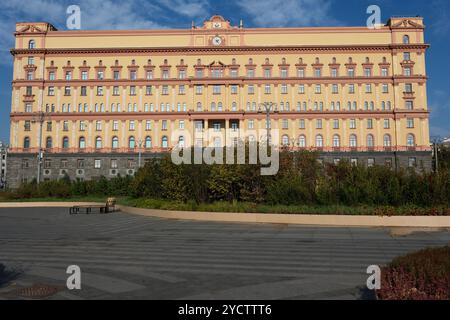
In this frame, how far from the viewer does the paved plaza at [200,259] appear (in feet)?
25.6

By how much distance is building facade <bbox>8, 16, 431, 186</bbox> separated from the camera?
209 ft

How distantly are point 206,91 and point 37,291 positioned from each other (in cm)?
5953

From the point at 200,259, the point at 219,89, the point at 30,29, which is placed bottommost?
the point at 200,259

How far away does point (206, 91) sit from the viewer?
6538 cm

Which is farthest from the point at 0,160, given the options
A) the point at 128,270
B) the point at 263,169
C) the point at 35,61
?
the point at 128,270

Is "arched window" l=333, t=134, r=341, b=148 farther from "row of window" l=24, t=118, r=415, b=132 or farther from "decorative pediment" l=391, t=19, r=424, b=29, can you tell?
"decorative pediment" l=391, t=19, r=424, b=29

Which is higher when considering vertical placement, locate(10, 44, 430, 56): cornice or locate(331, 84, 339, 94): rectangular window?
locate(10, 44, 430, 56): cornice

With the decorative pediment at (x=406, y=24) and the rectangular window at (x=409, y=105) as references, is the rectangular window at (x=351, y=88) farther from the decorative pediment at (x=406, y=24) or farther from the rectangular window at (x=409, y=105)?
the decorative pediment at (x=406, y=24)

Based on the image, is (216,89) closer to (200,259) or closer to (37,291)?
(200,259)

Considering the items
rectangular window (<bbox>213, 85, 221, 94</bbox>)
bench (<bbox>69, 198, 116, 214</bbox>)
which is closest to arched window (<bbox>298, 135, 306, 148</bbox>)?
rectangular window (<bbox>213, 85, 221, 94</bbox>)

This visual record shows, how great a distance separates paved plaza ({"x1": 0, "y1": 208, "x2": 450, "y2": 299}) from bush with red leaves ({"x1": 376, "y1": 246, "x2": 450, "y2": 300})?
1.34m

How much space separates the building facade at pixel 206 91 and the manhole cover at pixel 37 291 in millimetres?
56012

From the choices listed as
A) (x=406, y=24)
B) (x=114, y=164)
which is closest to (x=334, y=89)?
(x=406, y=24)

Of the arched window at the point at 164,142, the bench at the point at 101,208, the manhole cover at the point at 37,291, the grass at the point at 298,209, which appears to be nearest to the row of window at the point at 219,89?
the arched window at the point at 164,142
